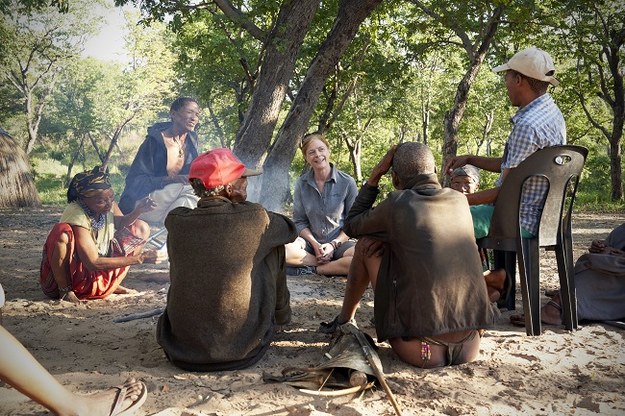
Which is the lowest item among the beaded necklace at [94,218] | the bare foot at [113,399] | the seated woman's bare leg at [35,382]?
the bare foot at [113,399]

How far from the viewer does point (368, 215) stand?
3.06m

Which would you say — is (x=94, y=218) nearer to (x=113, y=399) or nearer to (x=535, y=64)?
(x=113, y=399)

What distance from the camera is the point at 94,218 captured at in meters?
4.48

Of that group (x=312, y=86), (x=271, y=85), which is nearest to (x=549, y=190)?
(x=271, y=85)

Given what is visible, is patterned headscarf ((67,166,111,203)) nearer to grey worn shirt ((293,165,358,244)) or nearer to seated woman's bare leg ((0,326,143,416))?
grey worn shirt ((293,165,358,244))

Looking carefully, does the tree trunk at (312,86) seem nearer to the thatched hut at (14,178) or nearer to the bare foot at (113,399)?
the bare foot at (113,399)

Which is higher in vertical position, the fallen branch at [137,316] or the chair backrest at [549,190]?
the chair backrest at [549,190]

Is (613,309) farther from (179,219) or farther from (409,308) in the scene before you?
(179,219)

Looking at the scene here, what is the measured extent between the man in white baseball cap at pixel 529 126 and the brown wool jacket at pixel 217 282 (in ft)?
5.52

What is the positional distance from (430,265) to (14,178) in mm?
13729

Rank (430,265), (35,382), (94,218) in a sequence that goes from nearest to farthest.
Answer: (35,382) → (430,265) → (94,218)

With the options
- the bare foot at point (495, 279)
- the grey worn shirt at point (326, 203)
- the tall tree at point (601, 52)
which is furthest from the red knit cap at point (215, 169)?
the tall tree at point (601, 52)

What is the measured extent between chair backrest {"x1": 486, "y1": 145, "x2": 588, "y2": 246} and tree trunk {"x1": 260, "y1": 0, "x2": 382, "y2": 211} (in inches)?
181

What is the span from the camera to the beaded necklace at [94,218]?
440 cm
